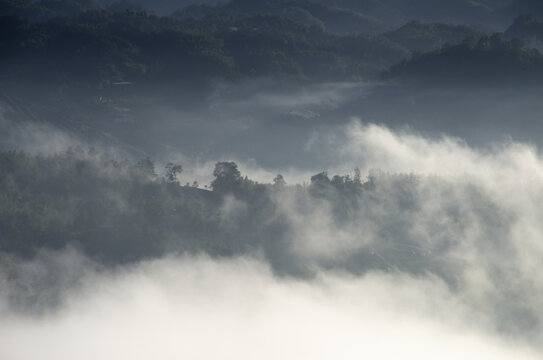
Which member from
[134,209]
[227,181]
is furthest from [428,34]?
[134,209]

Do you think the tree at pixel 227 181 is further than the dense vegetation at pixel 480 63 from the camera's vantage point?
No

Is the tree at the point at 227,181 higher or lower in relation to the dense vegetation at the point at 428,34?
lower

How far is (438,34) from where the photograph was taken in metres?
66.6

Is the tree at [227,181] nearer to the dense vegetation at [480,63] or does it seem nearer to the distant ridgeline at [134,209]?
the distant ridgeline at [134,209]

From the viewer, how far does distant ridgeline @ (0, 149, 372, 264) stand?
26531 millimetres

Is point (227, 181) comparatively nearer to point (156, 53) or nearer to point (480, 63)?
point (480, 63)

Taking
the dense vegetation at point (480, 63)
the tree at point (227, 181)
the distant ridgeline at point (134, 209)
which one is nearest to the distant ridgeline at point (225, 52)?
the dense vegetation at point (480, 63)

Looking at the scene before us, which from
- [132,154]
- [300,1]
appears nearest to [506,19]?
[300,1]

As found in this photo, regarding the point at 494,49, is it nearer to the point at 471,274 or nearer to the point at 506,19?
the point at 471,274

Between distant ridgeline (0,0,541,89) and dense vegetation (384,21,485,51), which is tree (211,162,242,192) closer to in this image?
distant ridgeline (0,0,541,89)

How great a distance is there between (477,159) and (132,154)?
1992 cm

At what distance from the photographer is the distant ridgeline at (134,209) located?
26531mm

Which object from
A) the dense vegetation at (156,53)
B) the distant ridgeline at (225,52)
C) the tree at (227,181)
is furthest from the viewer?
the dense vegetation at (156,53)

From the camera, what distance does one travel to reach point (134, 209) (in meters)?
27.8
